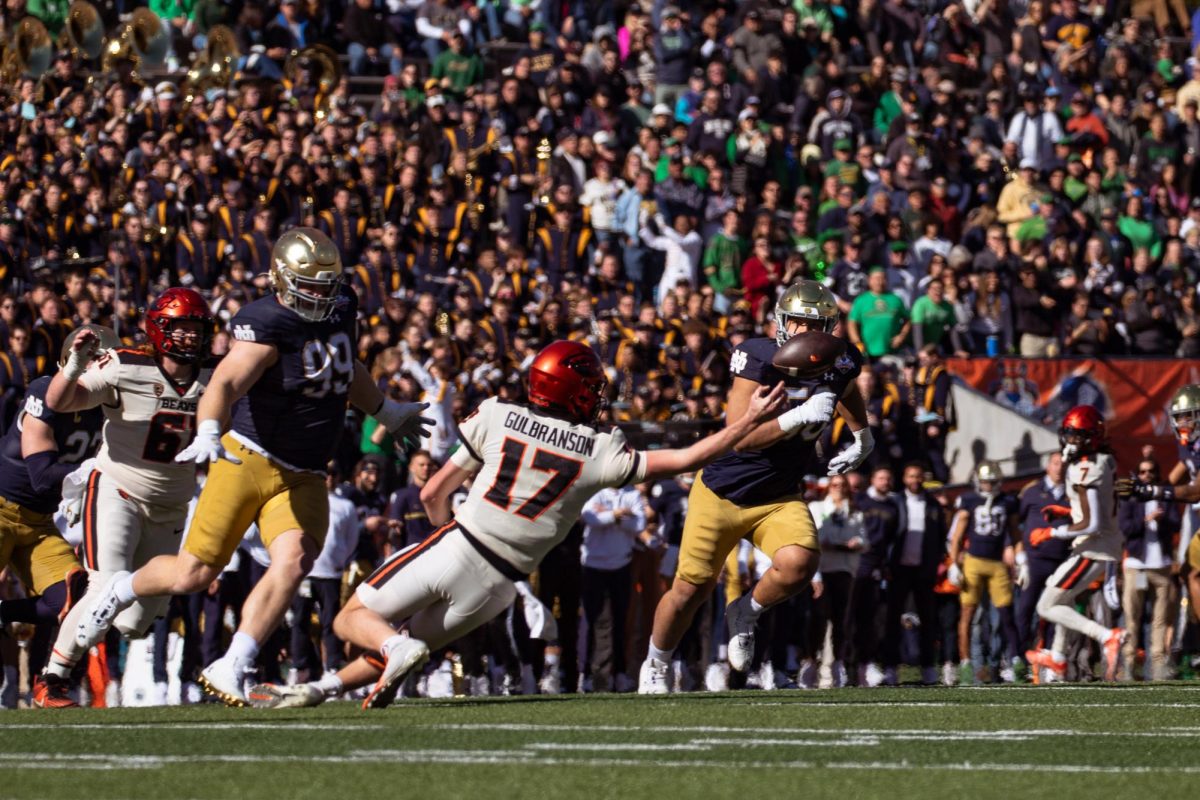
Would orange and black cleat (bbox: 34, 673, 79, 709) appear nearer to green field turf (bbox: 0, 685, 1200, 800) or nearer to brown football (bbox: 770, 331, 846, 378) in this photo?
green field turf (bbox: 0, 685, 1200, 800)

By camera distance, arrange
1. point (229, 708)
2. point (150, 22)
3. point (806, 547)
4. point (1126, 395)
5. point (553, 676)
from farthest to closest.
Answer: point (150, 22)
point (1126, 395)
point (553, 676)
point (806, 547)
point (229, 708)

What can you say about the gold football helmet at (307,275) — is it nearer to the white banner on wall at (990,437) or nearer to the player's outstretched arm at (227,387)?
the player's outstretched arm at (227,387)

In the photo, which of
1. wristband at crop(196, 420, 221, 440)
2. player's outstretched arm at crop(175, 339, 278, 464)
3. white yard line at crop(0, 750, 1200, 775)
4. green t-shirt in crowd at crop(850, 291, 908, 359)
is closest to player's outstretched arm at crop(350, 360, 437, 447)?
player's outstretched arm at crop(175, 339, 278, 464)

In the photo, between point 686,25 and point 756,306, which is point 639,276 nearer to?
point 756,306

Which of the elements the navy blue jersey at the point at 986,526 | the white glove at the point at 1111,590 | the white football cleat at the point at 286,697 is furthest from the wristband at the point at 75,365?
the navy blue jersey at the point at 986,526

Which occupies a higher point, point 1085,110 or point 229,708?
point 1085,110

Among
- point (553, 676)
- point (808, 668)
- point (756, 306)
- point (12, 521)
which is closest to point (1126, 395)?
point (756, 306)

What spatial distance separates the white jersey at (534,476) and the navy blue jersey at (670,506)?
607 centimetres

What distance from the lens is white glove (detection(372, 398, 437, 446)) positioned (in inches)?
348

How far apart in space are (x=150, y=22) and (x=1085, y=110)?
898 cm

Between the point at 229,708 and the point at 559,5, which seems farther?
the point at 559,5

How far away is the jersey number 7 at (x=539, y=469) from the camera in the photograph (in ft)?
24.8

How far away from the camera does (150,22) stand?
66.8 ft

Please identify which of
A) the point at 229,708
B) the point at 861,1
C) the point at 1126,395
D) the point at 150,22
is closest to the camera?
the point at 229,708
